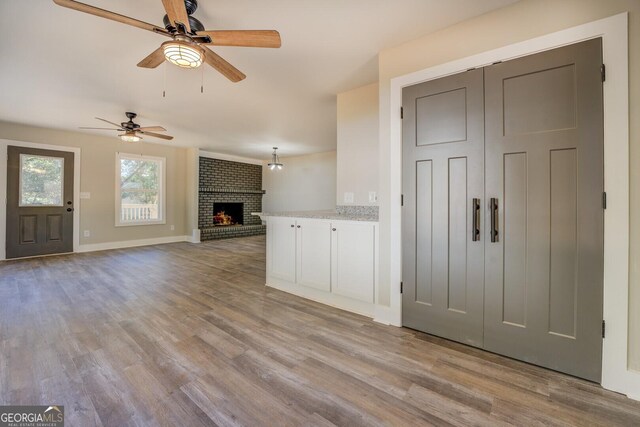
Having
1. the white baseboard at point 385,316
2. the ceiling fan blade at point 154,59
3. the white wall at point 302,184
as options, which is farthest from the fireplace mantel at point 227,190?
the white baseboard at point 385,316

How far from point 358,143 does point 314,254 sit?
1.45 m

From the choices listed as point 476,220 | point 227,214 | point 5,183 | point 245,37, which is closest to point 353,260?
point 476,220

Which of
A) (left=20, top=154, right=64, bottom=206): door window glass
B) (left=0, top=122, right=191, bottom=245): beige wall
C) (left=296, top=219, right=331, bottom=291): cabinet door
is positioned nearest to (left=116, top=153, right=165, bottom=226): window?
(left=0, top=122, right=191, bottom=245): beige wall

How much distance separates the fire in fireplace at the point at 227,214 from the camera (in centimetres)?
846

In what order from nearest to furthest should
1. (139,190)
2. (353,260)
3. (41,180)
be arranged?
(353,260) < (41,180) < (139,190)

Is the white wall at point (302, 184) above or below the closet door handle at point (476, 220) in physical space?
above

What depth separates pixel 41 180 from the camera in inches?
209

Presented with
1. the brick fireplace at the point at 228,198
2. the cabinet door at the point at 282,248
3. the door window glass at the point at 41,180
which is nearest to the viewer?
the cabinet door at the point at 282,248

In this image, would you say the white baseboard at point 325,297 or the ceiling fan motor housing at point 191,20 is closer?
the ceiling fan motor housing at point 191,20

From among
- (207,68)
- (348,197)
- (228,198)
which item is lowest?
(348,197)

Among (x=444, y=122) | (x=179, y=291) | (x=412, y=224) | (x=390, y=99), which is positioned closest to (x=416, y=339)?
(x=412, y=224)

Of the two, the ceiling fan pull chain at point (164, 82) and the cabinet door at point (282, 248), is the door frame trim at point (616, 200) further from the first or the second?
the ceiling fan pull chain at point (164, 82)

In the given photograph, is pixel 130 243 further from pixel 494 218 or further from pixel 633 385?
pixel 633 385

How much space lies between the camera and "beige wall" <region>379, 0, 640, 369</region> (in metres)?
1.57
